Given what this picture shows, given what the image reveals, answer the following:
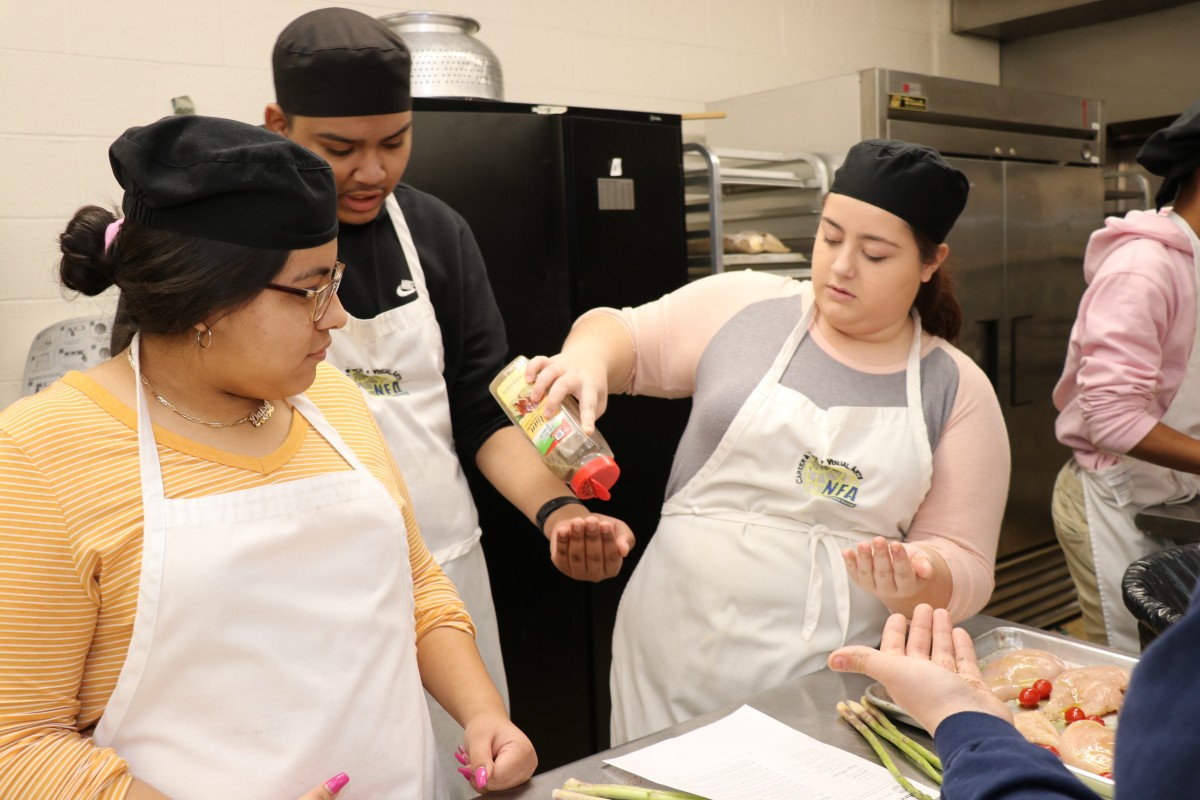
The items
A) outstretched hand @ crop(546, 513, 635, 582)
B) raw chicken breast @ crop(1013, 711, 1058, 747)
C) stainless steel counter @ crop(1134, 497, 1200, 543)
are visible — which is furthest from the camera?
stainless steel counter @ crop(1134, 497, 1200, 543)

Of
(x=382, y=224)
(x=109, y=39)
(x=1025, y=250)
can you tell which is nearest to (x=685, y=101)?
(x=1025, y=250)

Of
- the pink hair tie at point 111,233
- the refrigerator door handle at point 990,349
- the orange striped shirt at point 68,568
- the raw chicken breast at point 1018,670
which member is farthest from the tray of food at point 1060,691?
the refrigerator door handle at point 990,349

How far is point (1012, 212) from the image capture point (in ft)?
13.6

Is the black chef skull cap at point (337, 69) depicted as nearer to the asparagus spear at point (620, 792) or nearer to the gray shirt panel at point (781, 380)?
the gray shirt panel at point (781, 380)

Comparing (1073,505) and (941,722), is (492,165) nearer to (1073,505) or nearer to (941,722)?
(1073,505)

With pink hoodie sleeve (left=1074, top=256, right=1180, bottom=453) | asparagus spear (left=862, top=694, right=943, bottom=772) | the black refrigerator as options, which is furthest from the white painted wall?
pink hoodie sleeve (left=1074, top=256, right=1180, bottom=453)

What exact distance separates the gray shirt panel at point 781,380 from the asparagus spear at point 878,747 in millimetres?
566

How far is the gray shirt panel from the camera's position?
179cm

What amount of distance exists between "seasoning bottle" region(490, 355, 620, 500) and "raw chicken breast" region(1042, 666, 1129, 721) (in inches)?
26.5

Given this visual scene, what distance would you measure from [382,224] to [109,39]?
137cm

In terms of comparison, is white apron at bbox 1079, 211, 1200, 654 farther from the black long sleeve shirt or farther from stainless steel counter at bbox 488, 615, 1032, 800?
the black long sleeve shirt

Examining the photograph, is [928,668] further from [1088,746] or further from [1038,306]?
[1038,306]

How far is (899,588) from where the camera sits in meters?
1.54

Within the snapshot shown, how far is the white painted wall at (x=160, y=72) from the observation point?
2.65 metres
